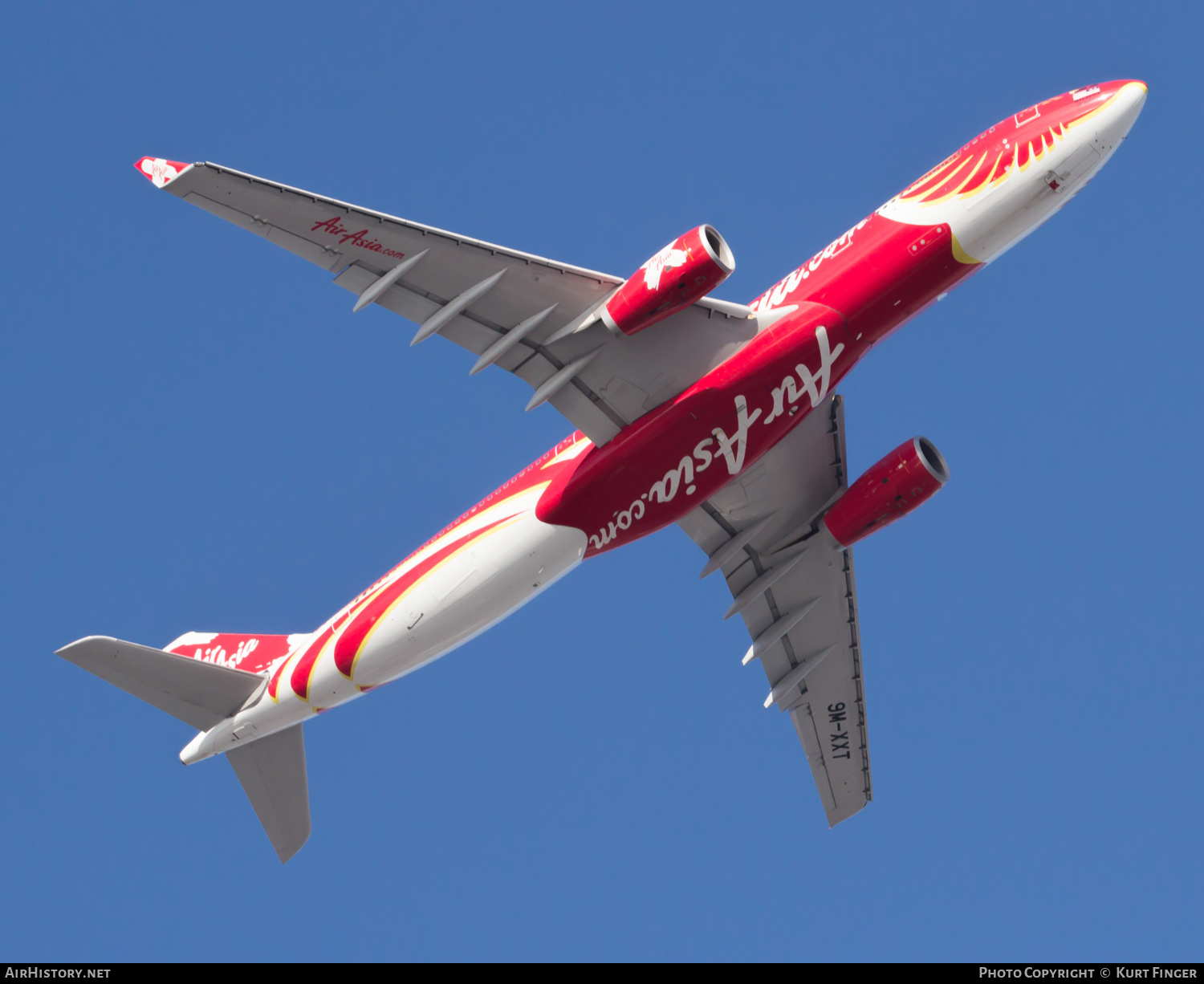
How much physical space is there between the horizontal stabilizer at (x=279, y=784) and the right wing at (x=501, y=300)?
12.5 meters

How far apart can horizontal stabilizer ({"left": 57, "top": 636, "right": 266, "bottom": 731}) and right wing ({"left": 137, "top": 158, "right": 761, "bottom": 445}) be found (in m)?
10.6

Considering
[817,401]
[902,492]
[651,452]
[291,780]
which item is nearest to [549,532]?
[651,452]

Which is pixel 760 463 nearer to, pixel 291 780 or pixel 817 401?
pixel 817 401

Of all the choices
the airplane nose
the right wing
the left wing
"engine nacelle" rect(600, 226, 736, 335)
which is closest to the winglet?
the right wing

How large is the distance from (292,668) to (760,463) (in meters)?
12.5

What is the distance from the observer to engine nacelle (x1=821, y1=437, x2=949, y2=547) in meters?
29.8

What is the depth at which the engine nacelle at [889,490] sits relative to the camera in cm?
2984

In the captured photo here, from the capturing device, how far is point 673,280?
83.0 ft

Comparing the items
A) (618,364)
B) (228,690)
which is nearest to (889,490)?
(618,364)

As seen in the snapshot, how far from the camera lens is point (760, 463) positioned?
103 feet

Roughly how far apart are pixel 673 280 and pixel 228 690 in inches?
610

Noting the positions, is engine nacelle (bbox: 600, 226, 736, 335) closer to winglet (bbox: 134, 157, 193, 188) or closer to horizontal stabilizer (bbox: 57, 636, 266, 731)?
winglet (bbox: 134, 157, 193, 188)

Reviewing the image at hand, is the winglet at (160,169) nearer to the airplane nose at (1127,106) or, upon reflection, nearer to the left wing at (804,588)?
the left wing at (804,588)

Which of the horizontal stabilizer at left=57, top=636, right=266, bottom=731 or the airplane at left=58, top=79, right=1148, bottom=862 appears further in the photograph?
the horizontal stabilizer at left=57, top=636, right=266, bottom=731
